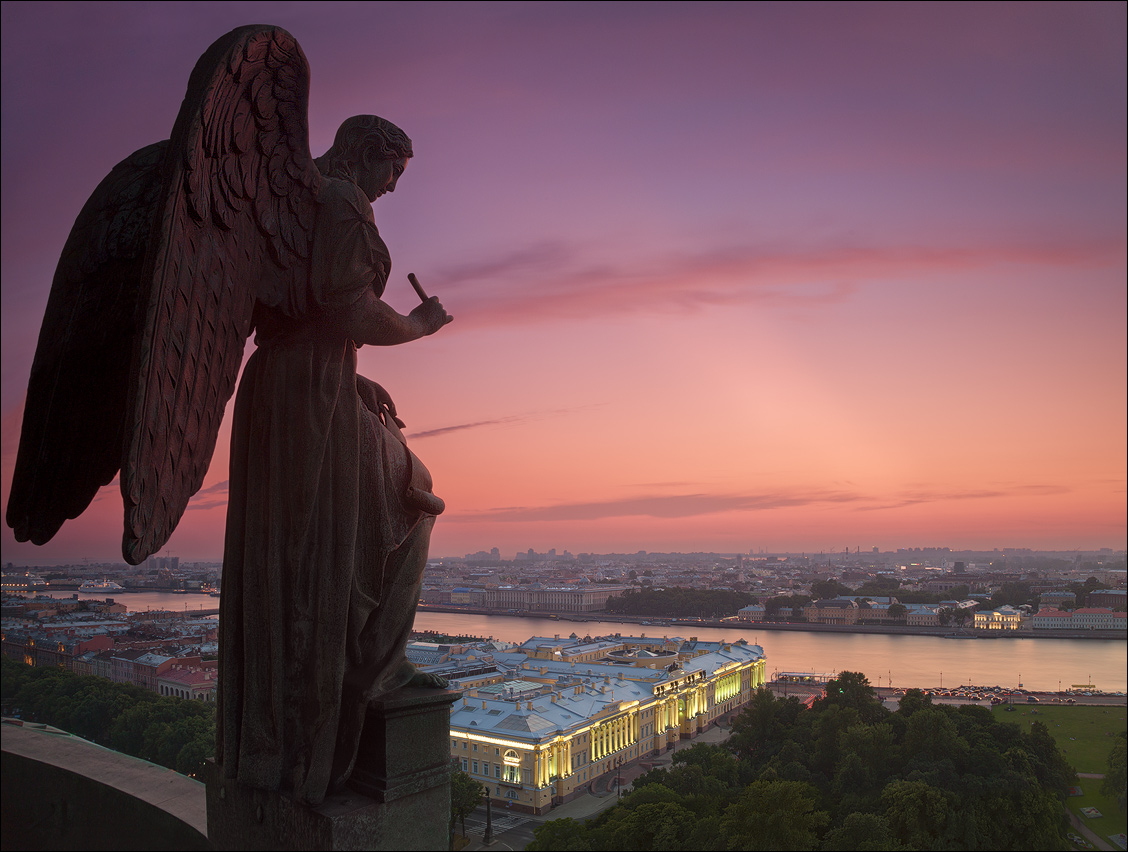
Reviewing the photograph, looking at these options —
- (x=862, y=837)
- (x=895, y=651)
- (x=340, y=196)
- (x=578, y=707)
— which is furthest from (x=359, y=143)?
(x=895, y=651)

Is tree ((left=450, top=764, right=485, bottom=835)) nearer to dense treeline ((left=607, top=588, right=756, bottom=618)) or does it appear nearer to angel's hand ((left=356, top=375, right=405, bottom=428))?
angel's hand ((left=356, top=375, right=405, bottom=428))

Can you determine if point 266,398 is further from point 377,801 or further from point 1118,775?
point 1118,775

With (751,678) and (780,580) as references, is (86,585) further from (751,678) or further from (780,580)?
(780,580)

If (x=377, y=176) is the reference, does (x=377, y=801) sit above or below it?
below

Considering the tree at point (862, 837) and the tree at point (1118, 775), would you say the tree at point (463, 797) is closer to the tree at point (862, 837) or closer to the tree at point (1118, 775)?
the tree at point (862, 837)

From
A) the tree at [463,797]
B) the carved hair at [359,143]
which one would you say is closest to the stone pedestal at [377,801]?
the carved hair at [359,143]

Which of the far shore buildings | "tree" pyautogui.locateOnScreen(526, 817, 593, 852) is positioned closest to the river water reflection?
the far shore buildings

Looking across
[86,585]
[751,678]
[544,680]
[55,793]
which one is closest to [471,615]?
[86,585]
